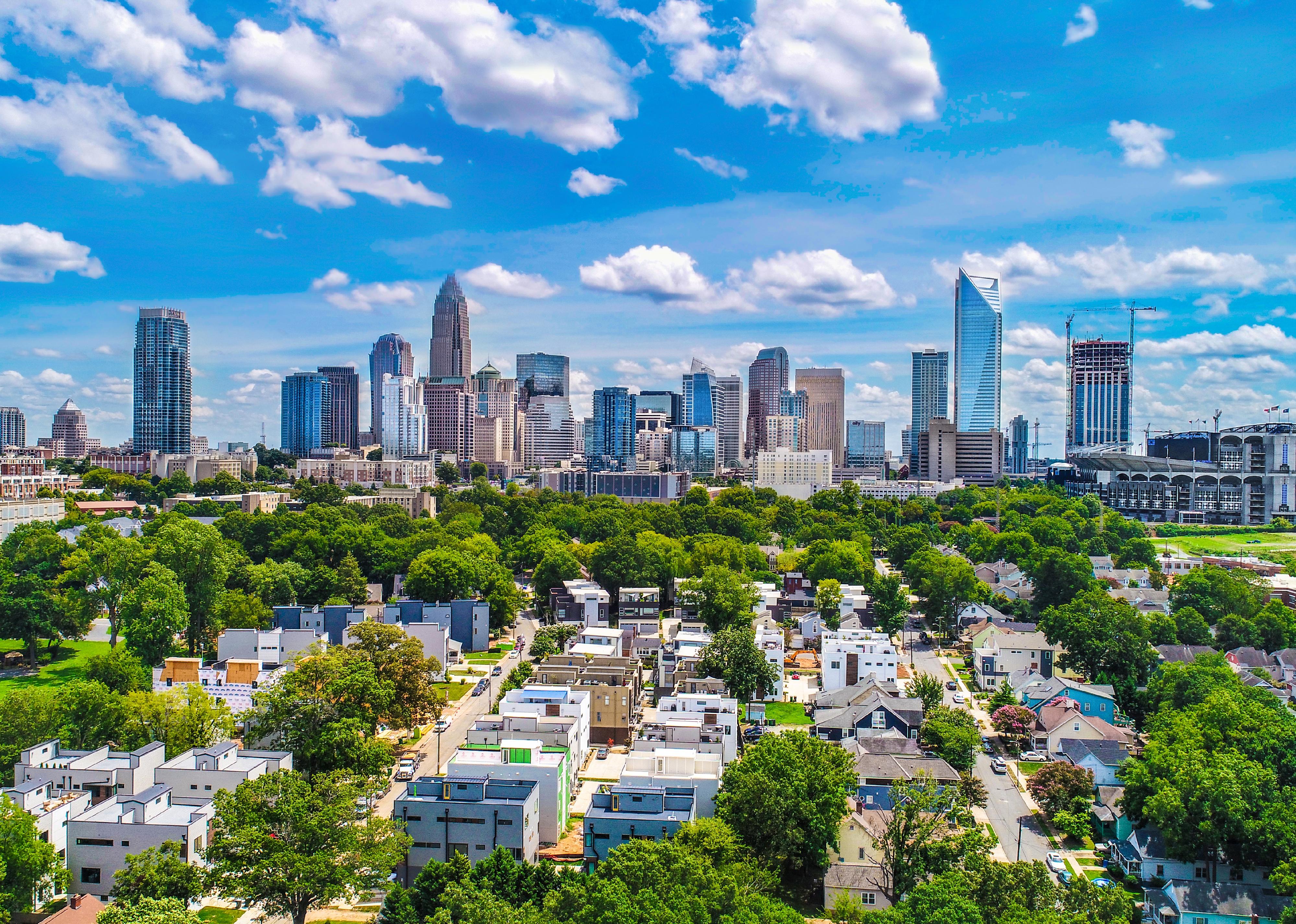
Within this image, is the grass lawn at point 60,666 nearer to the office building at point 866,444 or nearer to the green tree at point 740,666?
the green tree at point 740,666

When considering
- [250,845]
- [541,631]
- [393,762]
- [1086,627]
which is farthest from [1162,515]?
[250,845]

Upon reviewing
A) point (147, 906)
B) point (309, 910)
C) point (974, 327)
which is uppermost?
point (974, 327)

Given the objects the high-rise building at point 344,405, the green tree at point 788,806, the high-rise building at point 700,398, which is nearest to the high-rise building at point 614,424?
the high-rise building at point 700,398

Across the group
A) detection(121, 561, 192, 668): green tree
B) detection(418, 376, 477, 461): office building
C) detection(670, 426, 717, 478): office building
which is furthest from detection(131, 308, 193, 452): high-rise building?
detection(121, 561, 192, 668): green tree

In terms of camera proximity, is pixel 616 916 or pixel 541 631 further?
pixel 541 631

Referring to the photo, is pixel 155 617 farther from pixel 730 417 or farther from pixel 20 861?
pixel 730 417

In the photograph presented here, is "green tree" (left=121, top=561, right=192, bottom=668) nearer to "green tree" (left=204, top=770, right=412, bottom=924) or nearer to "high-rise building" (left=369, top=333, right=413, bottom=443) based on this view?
"green tree" (left=204, top=770, right=412, bottom=924)

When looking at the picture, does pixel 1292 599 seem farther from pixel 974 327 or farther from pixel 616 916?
pixel 974 327
